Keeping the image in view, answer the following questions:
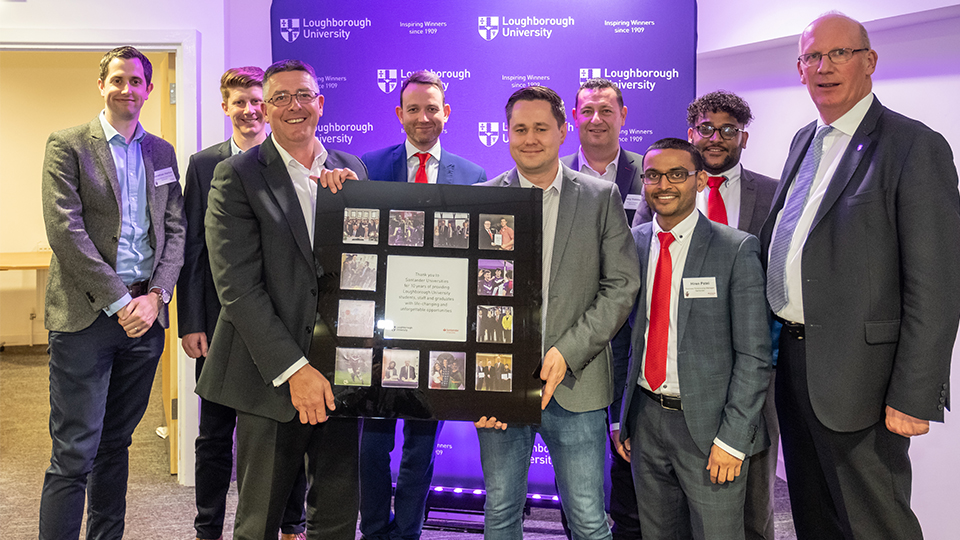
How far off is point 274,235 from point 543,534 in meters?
2.22

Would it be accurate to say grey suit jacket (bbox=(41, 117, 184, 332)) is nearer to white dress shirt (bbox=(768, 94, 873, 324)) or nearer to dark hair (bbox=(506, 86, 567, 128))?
dark hair (bbox=(506, 86, 567, 128))

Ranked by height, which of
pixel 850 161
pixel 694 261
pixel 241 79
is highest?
pixel 241 79

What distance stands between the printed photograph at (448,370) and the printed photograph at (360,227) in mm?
447

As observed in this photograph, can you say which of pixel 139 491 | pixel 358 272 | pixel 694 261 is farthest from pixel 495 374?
pixel 139 491

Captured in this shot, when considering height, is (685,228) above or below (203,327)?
above

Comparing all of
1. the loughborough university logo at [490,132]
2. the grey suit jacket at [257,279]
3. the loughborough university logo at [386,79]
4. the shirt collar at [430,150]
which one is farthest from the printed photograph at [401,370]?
the loughborough university logo at [386,79]

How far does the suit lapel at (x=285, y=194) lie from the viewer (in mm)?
2209

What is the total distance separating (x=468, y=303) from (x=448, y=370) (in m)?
0.23

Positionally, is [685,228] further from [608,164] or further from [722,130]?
[608,164]

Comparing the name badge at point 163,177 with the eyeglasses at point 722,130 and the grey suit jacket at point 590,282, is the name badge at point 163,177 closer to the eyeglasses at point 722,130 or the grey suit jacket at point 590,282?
the grey suit jacket at point 590,282

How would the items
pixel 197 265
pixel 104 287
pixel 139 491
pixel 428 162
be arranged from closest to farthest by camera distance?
pixel 104 287
pixel 197 265
pixel 428 162
pixel 139 491

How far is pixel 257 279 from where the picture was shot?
2229mm

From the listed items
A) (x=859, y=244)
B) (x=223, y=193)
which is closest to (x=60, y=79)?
(x=223, y=193)

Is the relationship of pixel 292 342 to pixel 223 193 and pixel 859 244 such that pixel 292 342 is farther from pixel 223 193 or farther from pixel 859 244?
pixel 859 244
